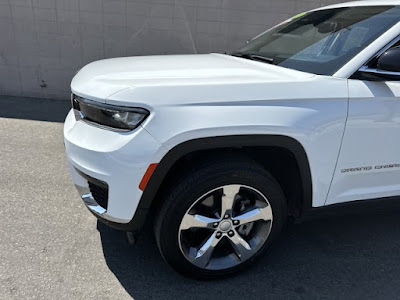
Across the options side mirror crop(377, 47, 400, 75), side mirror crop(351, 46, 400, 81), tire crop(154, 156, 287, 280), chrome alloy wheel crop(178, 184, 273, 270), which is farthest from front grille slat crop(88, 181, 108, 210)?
side mirror crop(377, 47, 400, 75)

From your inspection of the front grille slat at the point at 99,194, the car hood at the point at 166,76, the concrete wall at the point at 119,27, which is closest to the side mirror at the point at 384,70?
the car hood at the point at 166,76

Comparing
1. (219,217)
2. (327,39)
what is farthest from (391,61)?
(219,217)

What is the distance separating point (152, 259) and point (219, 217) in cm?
67

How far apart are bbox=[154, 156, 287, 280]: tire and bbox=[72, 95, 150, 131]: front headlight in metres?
0.43

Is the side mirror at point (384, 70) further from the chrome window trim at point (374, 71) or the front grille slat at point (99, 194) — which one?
the front grille slat at point (99, 194)

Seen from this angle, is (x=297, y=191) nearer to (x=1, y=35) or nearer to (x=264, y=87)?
(x=264, y=87)

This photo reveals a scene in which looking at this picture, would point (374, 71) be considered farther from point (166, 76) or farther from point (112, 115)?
point (112, 115)

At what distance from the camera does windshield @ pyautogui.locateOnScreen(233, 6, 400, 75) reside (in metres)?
2.37

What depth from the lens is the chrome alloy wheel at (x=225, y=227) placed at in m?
2.20

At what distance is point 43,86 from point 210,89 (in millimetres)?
5652

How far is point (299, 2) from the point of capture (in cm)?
604

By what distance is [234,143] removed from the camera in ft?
6.73

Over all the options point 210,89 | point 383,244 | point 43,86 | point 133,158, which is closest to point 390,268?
point 383,244

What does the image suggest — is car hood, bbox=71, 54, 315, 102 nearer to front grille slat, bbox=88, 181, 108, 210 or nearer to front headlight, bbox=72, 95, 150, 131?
front headlight, bbox=72, 95, 150, 131
